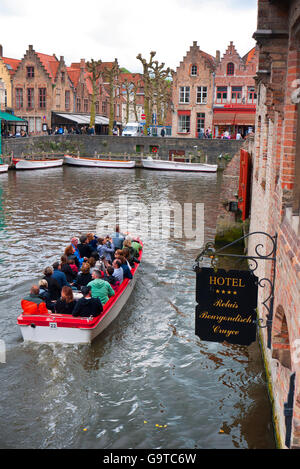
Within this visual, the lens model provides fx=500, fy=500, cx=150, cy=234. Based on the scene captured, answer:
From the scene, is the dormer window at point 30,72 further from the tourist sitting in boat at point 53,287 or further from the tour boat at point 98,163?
the tourist sitting in boat at point 53,287

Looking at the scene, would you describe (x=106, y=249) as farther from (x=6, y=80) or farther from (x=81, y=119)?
(x=6, y=80)

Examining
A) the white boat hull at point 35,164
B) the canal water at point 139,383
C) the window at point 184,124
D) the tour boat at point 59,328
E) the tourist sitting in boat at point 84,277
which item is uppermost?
the window at point 184,124

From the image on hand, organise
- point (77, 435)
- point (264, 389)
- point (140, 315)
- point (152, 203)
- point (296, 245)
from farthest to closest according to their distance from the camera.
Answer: point (152, 203) → point (140, 315) → point (264, 389) → point (77, 435) → point (296, 245)

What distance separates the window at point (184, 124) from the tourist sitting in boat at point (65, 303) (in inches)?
1619

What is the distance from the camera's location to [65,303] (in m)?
9.43

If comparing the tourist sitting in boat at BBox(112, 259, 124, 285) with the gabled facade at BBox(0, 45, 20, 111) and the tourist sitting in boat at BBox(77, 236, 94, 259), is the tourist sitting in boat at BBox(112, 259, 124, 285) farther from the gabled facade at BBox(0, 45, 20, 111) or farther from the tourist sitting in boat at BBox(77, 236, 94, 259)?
the gabled facade at BBox(0, 45, 20, 111)

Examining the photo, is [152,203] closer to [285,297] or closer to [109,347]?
[109,347]

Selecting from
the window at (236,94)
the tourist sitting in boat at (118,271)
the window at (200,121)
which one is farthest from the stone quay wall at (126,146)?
the tourist sitting in boat at (118,271)

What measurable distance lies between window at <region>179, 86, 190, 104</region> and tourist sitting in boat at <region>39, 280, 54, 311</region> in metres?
40.8

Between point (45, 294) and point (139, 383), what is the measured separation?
2.88 m

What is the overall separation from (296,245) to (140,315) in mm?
7162

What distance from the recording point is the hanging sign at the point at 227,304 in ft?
17.5

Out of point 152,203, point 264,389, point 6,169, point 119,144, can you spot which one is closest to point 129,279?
point 264,389

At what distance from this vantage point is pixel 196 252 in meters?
16.3
